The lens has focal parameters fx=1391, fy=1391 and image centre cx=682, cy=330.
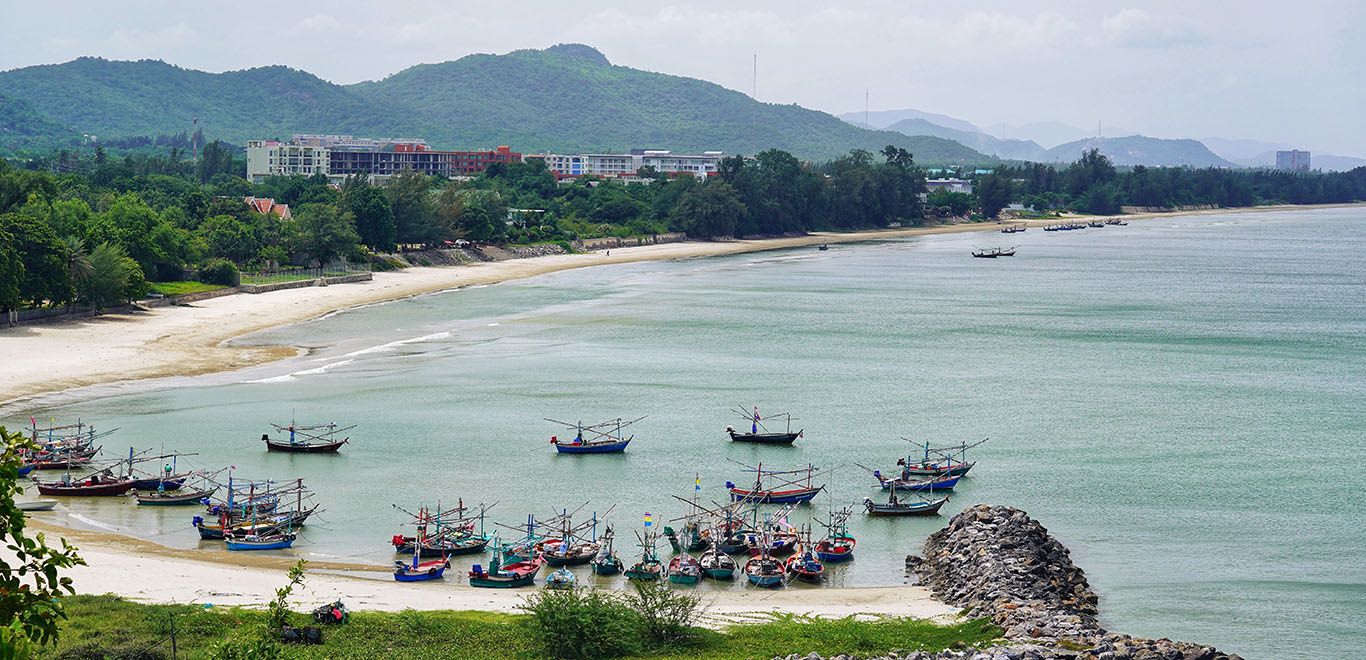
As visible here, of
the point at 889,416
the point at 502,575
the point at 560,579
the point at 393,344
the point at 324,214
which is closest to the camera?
the point at 560,579

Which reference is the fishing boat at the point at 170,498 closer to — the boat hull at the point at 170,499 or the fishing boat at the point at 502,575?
the boat hull at the point at 170,499

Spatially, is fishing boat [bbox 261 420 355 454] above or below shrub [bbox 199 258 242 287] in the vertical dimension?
below

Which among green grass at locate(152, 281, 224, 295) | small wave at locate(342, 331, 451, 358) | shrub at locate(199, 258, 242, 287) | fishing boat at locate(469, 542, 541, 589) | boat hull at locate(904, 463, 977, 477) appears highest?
shrub at locate(199, 258, 242, 287)

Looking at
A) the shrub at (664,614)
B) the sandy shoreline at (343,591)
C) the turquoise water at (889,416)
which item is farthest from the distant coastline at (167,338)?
the shrub at (664,614)

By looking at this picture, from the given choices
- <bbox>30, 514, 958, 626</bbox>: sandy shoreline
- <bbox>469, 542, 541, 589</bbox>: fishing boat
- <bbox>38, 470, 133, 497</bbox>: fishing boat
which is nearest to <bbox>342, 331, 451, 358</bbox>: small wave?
<bbox>38, 470, 133, 497</bbox>: fishing boat

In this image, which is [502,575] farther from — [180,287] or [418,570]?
[180,287]

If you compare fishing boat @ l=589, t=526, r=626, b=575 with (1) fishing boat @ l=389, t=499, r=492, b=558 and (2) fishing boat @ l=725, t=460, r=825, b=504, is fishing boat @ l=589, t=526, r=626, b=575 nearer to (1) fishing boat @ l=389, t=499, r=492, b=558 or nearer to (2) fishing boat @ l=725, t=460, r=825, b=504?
(1) fishing boat @ l=389, t=499, r=492, b=558

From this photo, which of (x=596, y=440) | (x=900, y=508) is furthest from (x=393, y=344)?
(x=900, y=508)

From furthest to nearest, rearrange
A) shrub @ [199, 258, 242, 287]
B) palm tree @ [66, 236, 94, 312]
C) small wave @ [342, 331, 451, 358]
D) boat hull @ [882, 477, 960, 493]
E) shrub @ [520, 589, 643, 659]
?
shrub @ [199, 258, 242, 287]
palm tree @ [66, 236, 94, 312]
small wave @ [342, 331, 451, 358]
boat hull @ [882, 477, 960, 493]
shrub @ [520, 589, 643, 659]
